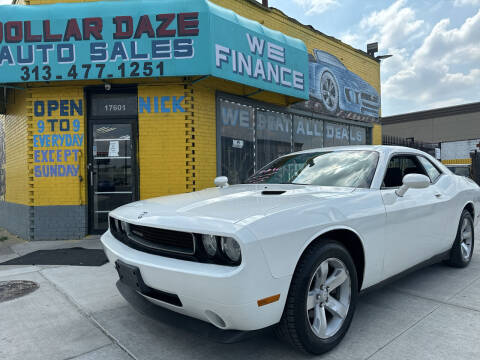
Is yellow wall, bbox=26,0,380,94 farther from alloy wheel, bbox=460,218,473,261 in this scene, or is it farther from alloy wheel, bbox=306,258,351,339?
alloy wheel, bbox=306,258,351,339

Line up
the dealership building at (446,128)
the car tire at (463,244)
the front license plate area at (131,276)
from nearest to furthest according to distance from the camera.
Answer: the front license plate area at (131,276)
the car tire at (463,244)
the dealership building at (446,128)

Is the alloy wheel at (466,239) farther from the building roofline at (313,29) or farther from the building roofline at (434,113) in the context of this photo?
the building roofline at (434,113)

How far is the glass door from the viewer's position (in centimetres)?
684

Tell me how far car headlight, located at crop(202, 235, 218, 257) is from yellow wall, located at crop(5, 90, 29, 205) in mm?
5880

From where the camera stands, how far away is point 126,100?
6.90 metres

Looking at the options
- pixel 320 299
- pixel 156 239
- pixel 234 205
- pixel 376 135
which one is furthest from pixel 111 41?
pixel 376 135

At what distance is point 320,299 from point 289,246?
21.7 inches

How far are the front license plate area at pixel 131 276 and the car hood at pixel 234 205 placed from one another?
321 mm

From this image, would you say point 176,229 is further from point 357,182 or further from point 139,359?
point 357,182

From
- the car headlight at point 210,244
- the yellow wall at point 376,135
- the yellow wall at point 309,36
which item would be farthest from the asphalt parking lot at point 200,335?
the yellow wall at point 376,135

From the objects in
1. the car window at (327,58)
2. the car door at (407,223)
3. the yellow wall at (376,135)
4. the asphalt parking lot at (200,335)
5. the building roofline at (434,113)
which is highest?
the building roofline at (434,113)

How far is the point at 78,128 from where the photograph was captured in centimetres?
666

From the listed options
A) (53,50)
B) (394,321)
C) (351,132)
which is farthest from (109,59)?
(351,132)

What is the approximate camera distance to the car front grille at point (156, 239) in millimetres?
2186
